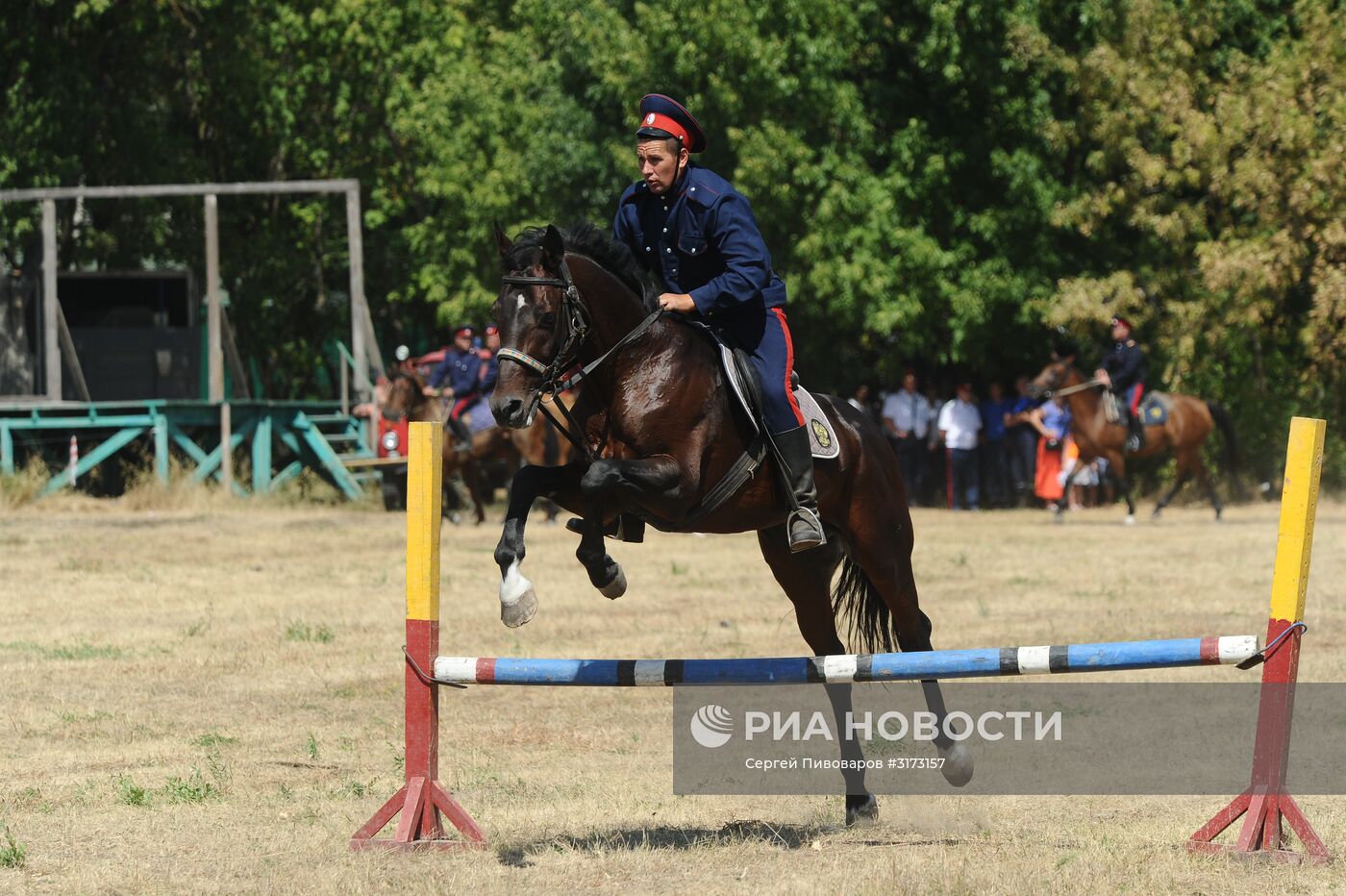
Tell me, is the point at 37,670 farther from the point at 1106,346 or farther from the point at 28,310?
the point at 1106,346

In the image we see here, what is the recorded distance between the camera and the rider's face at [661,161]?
7078 mm

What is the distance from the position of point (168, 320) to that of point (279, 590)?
14520 mm

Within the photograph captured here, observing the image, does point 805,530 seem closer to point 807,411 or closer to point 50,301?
point 807,411

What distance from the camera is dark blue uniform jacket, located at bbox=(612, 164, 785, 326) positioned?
7.06m

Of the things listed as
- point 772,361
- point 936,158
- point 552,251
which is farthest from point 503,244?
point 936,158

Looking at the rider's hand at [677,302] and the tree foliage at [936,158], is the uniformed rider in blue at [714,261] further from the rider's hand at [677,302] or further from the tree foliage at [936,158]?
the tree foliage at [936,158]

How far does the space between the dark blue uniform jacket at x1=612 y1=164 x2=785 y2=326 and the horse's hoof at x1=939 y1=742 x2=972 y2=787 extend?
6.75ft

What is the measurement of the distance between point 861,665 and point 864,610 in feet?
5.64

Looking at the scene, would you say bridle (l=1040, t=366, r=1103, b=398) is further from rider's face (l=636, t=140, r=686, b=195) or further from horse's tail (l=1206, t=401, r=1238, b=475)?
rider's face (l=636, t=140, r=686, b=195)

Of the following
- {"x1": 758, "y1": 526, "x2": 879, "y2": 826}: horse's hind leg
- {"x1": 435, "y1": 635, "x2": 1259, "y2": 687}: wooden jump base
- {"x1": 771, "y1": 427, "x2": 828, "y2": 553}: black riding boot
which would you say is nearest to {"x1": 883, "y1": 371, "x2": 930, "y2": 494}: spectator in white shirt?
{"x1": 758, "y1": 526, "x2": 879, "y2": 826}: horse's hind leg

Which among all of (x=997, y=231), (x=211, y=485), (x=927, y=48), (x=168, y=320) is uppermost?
(x=927, y=48)

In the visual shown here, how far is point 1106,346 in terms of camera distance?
2916 centimetres

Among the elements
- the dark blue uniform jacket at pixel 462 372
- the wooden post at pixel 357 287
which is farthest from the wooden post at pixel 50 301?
the dark blue uniform jacket at pixel 462 372

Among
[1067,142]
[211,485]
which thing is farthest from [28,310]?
[1067,142]
